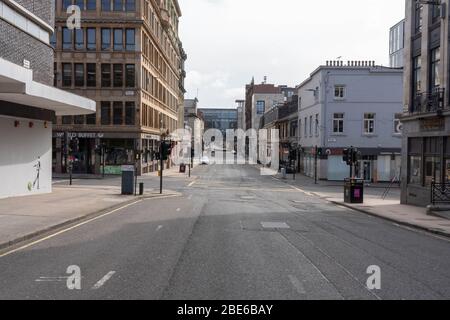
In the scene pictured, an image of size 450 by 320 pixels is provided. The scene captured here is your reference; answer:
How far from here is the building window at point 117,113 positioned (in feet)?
182

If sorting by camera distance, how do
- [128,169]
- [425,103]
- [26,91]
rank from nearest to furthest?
1. [26,91]
2. [425,103]
3. [128,169]

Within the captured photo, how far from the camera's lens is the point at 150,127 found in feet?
206

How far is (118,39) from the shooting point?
181 ft

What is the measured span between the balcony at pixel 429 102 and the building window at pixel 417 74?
24.8 inches

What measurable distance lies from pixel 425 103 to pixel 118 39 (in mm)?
36048

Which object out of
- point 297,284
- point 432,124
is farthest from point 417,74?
point 297,284

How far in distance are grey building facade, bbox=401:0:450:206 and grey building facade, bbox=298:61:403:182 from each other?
2242 centimetres

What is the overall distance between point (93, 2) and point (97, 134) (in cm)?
1352

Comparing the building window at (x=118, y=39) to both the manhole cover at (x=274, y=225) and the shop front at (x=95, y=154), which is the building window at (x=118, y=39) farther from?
the manhole cover at (x=274, y=225)

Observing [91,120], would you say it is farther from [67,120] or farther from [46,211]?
[46,211]

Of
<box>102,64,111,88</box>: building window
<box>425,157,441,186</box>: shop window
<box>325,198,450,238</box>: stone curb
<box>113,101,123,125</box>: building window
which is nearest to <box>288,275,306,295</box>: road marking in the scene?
<box>325,198,450,238</box>: stone curb

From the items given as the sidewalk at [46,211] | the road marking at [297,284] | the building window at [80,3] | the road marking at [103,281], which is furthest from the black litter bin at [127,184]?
the building window at [80,3]
